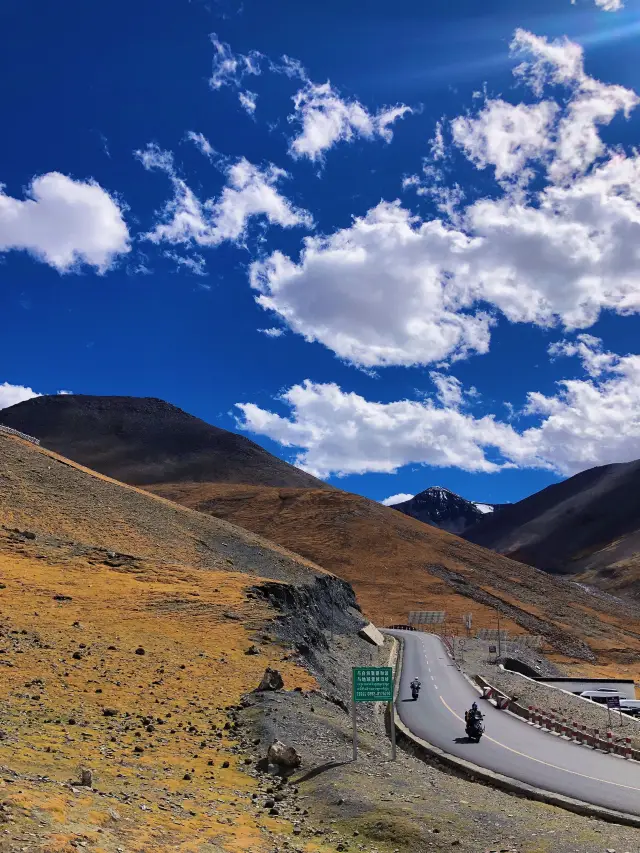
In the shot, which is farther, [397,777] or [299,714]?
[299,714]

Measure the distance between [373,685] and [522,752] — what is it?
333 inches

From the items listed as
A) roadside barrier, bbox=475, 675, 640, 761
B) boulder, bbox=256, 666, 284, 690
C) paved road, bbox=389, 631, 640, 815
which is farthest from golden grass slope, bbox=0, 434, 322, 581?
boulder, bbox=256, 666, 284, 690

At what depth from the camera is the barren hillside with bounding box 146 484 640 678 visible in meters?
87.2

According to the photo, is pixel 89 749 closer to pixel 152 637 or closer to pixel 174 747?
pixel 174 747

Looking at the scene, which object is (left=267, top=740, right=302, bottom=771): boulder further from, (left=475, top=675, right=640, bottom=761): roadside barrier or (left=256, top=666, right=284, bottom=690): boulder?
(left=475, top=675, right=640, bottom=761): roadside barrier

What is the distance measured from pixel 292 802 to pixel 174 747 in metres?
3.46

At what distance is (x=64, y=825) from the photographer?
7.91m

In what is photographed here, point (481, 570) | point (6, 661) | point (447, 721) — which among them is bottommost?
point (447, 721)

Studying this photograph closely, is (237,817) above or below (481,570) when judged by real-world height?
below

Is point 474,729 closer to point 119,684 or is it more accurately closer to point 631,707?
point 119,684

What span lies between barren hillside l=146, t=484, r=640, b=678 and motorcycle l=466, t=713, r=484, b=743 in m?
54.1

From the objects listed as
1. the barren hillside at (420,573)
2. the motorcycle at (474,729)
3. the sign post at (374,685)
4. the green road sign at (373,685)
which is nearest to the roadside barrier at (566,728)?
the motorcycle at (474,729)

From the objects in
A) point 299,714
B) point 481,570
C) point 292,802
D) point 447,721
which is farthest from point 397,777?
point 481,570

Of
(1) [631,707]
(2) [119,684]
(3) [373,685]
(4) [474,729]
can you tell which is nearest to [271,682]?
(3) [373,685]
